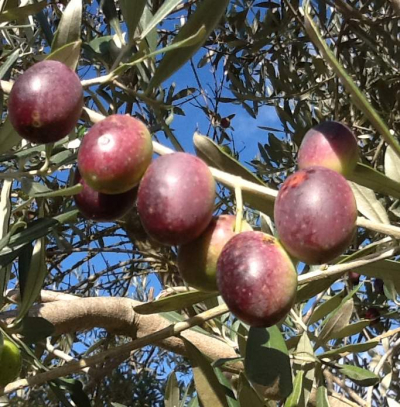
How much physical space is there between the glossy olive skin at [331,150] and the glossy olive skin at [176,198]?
0.57 ft

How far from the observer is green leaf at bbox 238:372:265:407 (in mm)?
1308

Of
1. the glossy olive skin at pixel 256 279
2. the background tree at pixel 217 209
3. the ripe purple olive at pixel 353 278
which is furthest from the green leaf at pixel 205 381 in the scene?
the ripe purple olive at pixel 353 278

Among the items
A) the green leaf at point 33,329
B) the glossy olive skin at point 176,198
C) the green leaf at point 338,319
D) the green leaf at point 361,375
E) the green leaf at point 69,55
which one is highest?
the green leaf at point 69,55

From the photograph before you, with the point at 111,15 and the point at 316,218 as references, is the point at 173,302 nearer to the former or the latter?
the point at 316,218

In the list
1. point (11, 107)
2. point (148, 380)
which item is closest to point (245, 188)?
point (11, 107)

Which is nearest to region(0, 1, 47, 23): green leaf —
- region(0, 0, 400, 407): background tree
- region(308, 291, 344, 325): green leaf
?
region(0, 0, 400, 407): background tree

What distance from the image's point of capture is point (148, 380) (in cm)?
395

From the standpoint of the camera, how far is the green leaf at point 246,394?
4.29 ft

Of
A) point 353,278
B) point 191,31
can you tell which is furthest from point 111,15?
point 353,278

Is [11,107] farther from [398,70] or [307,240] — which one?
[398,70]

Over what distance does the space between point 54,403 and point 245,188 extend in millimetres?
2764

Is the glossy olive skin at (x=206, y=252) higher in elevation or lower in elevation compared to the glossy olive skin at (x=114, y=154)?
lower

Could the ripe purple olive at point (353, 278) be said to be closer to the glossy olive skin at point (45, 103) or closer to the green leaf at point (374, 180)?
the green leaf at point (374, 180)

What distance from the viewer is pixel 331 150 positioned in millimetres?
851
